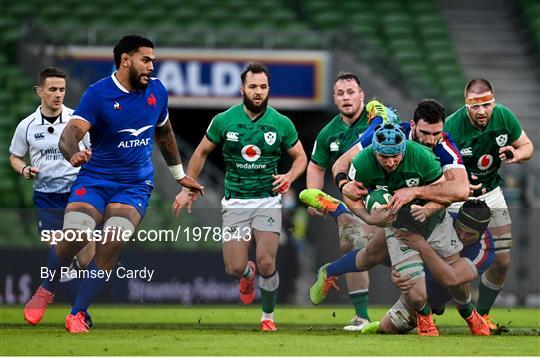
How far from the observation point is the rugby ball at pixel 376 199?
35.1 ft

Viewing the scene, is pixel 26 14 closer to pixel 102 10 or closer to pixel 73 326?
pixel 102 10

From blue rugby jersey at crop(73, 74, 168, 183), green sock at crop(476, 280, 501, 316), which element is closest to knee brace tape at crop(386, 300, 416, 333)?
green sock at crop(476, 280, 501, 316)

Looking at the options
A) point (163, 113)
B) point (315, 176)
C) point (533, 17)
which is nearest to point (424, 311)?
point (315, 176)

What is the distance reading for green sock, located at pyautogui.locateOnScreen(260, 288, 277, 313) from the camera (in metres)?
11.4

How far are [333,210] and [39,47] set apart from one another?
10398 mm

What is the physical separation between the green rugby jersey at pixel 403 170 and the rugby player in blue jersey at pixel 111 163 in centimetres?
175

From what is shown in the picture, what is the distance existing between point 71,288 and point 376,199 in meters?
2.57

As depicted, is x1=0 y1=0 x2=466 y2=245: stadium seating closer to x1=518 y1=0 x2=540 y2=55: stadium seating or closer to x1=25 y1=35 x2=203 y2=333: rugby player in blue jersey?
x1=518 y1=0 x2=540 y2=55: stadium seating

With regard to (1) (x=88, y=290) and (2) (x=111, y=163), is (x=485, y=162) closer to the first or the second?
(2) (x=111, y=163)

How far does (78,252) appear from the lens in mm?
11016

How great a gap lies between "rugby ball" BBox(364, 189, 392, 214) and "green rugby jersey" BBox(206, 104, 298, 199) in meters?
1.23

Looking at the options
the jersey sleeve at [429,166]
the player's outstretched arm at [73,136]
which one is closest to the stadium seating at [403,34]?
the jersey sleeve at [429,166]

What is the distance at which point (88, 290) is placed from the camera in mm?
10852

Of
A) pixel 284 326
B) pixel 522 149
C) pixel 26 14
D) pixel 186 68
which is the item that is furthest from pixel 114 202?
pixel 26 14
